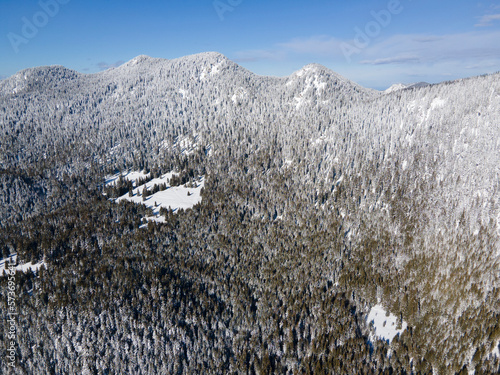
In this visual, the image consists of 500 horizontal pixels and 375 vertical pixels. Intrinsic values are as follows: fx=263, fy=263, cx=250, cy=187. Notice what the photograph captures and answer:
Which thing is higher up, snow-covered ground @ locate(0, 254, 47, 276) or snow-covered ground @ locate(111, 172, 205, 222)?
snow-covered ground @ locate(111, 172, 205, 222)

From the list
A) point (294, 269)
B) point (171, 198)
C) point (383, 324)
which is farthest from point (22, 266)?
point (383, 324)

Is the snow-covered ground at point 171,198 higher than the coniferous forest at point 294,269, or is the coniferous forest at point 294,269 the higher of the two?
the snow-covered ground at point 171,198

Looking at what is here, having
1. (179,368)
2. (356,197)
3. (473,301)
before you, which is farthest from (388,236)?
(179,368)

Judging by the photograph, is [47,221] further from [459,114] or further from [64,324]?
[459,114]

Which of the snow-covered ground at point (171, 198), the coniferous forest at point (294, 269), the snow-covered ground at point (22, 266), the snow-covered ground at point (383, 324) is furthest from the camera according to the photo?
the snow-covered ground at point (171, 198)

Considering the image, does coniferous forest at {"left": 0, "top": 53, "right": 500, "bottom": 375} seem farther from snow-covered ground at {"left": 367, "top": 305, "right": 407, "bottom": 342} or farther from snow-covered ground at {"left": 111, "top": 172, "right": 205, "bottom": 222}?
snow-covered ground at {"left": 111, "top": 172, "right": 205, "bottom": 222}

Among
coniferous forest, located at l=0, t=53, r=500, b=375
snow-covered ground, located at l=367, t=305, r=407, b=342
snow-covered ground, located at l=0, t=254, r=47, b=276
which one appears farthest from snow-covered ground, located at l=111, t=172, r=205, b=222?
snow-covered ground, located at l=367, t=305, r=407, b=342

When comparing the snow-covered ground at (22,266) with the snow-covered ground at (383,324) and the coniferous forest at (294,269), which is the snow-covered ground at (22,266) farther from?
the snow-covered ground at (383,324)

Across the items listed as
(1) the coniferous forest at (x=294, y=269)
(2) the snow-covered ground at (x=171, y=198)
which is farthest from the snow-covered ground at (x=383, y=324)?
(2) the snow-covered ground at (x=171, y=198)

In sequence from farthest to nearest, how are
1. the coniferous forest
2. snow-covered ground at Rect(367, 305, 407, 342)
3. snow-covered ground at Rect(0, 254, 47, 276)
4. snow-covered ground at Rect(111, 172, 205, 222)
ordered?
1. snow-covered ground at Rect(111, 172, 205, 222)
2. snow-covered ground at Rect(0, 254, 47, 276)
3. snow-covered ground at Rect(367, 305, 407, 342)
4. the coniferous forest
